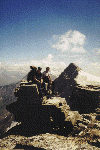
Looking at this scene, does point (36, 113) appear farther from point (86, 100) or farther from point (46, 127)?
point (86, 100)

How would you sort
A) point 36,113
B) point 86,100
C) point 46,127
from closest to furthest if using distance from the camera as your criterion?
point 46,127 → point 36,113 → point 86,100

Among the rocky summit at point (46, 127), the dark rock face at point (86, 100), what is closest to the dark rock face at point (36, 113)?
the rocky summit at point (46, 127)

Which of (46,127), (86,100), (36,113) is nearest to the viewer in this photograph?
(46,127)

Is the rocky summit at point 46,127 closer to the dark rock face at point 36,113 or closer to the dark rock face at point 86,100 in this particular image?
the dark rock face at point 36,113

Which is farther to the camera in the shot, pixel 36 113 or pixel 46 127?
pixel 36 113

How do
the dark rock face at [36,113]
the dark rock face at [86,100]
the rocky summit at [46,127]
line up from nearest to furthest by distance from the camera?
the rocky summit at [46,127] → the dark rock face at [36,113] → the dark rock face at [86,100]

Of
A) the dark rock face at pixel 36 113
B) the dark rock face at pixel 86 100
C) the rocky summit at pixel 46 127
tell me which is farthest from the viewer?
the dark rock face at pixel 86 100

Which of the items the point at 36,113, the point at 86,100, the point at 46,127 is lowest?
the point at 46,127

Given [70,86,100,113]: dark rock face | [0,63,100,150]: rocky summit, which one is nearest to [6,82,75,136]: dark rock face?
[0,63,100,150]: rocky summit

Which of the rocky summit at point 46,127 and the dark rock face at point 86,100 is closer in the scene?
the rocky summit at point 46,127

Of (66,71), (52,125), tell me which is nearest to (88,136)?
(52,125)

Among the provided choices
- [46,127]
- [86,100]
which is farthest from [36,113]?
[86,100]

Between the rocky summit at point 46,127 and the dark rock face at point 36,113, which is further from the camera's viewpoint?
the dark rock face at point 36,113

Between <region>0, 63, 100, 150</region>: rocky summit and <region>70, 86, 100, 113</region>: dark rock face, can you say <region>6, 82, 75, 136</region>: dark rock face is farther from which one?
<region>70, 86, 100, 113</region>: dark rock face
